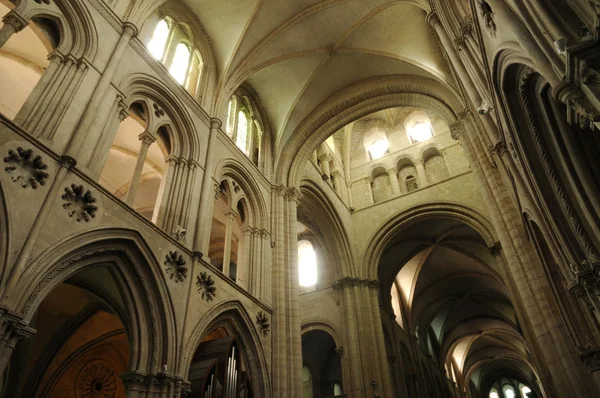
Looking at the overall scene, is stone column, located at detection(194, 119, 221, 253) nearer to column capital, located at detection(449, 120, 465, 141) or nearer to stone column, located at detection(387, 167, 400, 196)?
column capital, located at detection(449, 120, 465, 141)

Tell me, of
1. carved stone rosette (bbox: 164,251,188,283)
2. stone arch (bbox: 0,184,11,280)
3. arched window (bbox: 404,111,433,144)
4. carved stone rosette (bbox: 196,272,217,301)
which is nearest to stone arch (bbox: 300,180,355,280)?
arched window (bbox: 404,111,433,144)

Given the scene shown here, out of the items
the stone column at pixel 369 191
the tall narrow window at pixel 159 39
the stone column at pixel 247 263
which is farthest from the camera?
the stone column at pixel 369 191

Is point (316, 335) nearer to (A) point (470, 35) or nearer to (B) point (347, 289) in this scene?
(B) point (347, 289)

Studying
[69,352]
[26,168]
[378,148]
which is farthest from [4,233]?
[378,148]

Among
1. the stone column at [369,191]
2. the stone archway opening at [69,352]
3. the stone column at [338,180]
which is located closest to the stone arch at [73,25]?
the stone archway opening at [69,352]

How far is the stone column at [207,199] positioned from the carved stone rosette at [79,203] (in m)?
2.67

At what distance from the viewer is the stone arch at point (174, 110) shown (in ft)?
30.7

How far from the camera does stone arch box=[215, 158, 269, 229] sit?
40.2 feet

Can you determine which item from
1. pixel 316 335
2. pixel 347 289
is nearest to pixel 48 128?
pixel 347 289

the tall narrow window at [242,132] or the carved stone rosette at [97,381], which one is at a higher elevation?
the tall narrow window at [242,132]

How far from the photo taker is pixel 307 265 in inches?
813

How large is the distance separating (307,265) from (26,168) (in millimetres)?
15458

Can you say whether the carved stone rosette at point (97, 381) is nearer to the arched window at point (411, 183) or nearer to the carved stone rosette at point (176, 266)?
the carved stone rosette at point (176, 266)

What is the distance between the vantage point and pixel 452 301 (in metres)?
27.3
